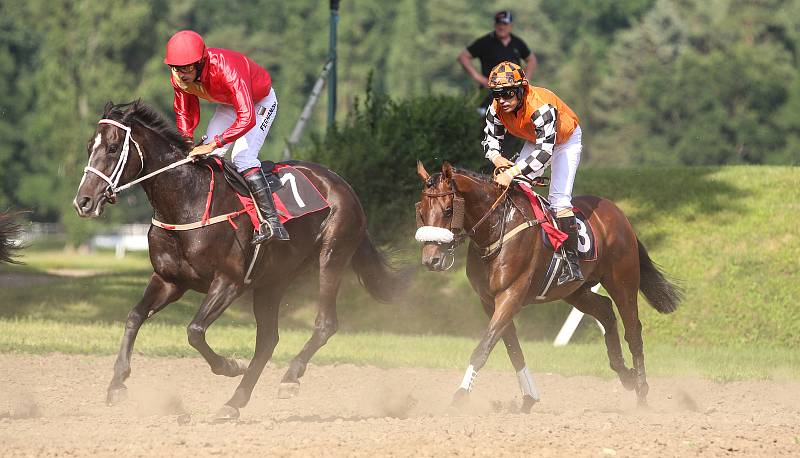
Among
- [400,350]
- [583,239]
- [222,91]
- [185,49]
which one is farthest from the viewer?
[400,350]

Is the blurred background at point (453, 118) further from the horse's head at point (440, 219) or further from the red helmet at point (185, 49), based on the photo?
the red helmet at point (185, 49)

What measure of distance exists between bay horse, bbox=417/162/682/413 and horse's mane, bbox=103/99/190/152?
173cm

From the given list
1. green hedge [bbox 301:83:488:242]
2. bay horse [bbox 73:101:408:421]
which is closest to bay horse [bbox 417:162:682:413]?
bay horse [bbox 73:101:408:421]

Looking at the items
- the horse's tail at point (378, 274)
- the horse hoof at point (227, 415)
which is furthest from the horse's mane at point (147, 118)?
the horse's tail at point (378, 274)

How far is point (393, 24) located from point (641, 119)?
31243 millimetres

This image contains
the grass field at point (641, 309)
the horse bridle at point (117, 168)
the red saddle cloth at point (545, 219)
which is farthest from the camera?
the grass field at point (641, 309)

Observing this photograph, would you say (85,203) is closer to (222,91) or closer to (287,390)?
(222,91)

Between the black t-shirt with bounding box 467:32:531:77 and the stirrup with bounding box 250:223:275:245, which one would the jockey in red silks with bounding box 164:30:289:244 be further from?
the black t-shirt with bounding box 467:32:531:77

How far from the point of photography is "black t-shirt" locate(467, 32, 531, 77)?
56.7 ft

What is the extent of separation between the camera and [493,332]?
31.5 feet

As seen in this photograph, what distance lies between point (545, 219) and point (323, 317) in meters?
1.84

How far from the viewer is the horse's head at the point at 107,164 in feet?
28.9

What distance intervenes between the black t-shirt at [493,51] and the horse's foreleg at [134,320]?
8.70 meters

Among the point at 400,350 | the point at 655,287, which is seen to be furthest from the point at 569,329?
the point at 655,287
